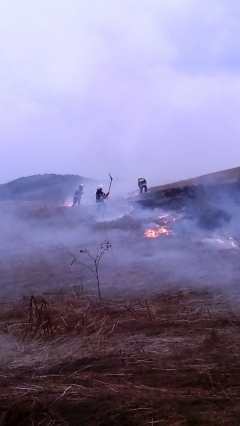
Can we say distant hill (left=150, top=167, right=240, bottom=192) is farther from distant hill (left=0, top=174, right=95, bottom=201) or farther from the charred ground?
distant hill (left=0, top=174, right=95, bottom=201)

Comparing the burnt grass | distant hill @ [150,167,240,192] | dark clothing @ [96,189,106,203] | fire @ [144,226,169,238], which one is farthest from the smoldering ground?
the burnt grass

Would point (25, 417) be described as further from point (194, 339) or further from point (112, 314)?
point (112, 314)

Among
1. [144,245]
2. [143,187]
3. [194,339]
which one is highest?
[143,187]

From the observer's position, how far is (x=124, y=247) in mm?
15367

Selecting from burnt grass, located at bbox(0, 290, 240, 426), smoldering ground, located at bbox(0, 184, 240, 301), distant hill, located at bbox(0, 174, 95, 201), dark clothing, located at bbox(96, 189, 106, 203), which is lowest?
burnt grass, located at bbox(0, 290, 240, 426)

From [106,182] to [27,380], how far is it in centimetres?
3220

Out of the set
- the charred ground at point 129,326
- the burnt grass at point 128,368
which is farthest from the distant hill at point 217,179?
the burnt grass at point 128,368

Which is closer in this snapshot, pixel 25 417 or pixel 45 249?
pixel 25 417

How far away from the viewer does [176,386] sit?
16.0 ft

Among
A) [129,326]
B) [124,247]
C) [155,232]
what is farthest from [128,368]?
[155,232]

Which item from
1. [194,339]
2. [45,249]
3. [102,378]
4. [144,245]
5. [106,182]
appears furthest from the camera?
[106,182]

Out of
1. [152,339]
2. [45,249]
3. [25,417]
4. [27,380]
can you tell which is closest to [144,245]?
[45,249]

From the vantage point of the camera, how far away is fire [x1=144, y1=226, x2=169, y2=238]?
16.2m

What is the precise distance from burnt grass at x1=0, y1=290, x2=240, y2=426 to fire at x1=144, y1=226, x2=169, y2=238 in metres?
7.28
